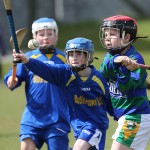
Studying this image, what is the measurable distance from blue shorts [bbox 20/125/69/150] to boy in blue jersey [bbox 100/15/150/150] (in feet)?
3.01

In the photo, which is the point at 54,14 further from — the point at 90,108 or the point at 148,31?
the point at 90,108

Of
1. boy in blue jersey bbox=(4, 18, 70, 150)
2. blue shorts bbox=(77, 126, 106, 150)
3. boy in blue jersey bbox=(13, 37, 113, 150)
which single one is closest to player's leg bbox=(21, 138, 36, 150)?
boy in blue jersey bbox=(4, 18, 70, 150)

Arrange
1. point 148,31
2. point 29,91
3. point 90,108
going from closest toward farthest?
point 90,108
point 29,91
point 148,31

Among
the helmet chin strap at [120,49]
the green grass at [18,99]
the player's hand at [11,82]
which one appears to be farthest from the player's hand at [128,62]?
the green grass at [18,99]

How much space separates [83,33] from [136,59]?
736 inches

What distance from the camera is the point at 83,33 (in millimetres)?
27531

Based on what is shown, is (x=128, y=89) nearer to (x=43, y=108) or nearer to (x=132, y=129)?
(x=132, y=129)

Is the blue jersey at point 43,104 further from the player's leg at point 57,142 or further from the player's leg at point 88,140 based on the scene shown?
the player's leg at point 88,140

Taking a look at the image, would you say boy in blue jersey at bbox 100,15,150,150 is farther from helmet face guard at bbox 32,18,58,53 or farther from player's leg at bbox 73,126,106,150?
helmet face guard at bbox 32,18,58,53

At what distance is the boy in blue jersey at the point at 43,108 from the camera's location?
31.9 feet

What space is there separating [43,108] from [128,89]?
1434 millimetres

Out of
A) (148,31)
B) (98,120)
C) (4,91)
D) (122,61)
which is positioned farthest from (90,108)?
(148,31)

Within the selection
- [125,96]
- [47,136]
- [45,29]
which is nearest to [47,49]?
[45,29]

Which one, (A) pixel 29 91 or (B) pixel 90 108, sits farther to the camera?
(A) pixel 29 91
